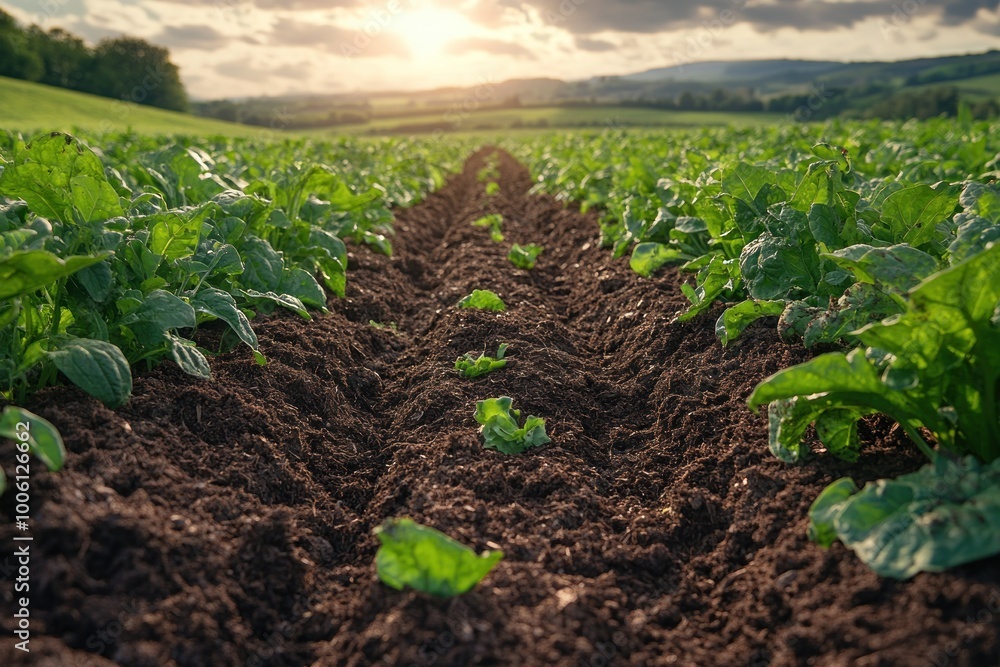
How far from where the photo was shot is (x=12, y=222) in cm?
279

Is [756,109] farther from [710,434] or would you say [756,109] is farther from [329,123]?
[710,434]

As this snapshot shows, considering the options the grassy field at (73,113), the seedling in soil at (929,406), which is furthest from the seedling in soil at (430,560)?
the grassy field at (73,113)

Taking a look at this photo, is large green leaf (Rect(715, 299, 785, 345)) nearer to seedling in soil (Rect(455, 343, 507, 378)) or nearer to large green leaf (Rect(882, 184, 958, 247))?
large green leaf (Rect(882, 184, 958, 247))

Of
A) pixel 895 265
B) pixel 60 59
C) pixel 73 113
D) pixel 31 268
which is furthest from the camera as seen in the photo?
pixel 60 59

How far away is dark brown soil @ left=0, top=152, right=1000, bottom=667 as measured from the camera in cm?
187

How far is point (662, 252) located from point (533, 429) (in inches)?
101

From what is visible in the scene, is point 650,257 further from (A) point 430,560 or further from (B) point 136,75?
(B) point 136,75

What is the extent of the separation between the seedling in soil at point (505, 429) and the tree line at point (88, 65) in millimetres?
54940

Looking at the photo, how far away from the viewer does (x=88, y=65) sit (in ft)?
192

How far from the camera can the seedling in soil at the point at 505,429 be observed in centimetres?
302

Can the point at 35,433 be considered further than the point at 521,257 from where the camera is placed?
No

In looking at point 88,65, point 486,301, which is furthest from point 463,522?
point 88,65

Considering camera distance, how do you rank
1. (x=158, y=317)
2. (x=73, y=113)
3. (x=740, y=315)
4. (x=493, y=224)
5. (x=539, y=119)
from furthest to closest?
(x=539, y=119) → (x=73, y=113) → (x=493, y=224) → (x=740, y=315) → (x=158, y=317)

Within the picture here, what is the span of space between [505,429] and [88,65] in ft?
229
